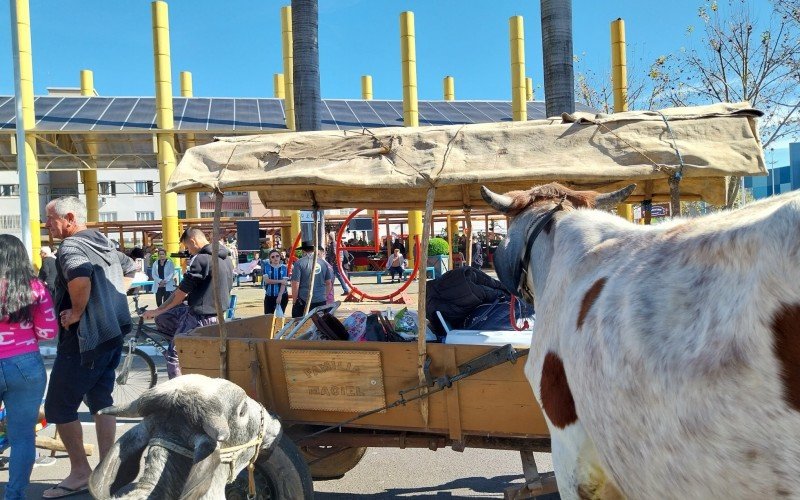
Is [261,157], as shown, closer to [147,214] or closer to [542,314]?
[542,314]

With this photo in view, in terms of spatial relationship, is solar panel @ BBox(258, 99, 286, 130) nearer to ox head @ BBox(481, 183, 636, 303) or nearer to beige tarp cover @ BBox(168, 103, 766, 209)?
beige tarp cover @ BBox(168, 103, 766, 209)

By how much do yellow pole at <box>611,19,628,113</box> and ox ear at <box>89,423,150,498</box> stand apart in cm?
1476

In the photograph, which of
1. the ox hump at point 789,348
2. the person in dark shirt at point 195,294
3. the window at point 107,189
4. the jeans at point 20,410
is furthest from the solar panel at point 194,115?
the window at point 107,189

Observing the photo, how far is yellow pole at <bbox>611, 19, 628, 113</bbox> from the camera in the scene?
15227mm

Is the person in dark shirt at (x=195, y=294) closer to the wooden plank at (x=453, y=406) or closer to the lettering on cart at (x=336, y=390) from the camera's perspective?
the lettering on cart at (x=336, y=390)

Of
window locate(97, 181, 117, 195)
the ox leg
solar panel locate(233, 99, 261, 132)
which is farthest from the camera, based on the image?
window locate(97, 181, 117, 195)

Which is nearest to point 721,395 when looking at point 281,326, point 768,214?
point 768,214

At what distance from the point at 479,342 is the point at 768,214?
6.98 feet

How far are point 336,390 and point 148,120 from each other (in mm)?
14263

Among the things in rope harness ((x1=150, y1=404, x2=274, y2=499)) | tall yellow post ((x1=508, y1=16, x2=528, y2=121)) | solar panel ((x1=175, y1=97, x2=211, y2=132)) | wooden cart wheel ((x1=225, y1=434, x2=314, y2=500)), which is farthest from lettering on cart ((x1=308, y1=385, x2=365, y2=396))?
tall yellow post ((x1=508, y1=16, x2=528, y2=121))

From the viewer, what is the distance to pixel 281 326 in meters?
5.20

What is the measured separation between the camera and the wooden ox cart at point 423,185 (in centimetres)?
316

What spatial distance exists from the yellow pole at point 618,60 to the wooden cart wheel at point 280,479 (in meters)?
13.9

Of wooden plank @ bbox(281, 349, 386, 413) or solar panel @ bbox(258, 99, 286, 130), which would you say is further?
solar panel @ bbox(258, 99, 286, 130)
